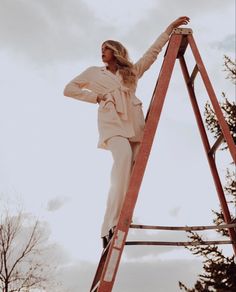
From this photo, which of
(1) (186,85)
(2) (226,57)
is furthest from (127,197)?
(2) (226,57)

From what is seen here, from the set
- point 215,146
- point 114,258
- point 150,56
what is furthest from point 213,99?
point 114,258

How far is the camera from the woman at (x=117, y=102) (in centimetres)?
310

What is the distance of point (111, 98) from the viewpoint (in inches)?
137

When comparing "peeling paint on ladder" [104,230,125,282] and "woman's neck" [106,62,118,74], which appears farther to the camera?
"woman's neck" [106,62,118,74]

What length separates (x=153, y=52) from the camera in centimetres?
380

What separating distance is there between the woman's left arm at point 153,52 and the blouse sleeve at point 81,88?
443 mm

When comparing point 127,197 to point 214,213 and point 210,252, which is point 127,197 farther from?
point 214,213

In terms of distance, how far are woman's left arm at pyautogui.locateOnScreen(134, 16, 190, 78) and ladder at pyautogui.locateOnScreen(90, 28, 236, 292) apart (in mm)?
218

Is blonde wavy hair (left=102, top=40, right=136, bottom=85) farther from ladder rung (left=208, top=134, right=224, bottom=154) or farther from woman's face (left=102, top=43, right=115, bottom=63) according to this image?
ladder rung (left=208, top=134, right=224, bottom=154)

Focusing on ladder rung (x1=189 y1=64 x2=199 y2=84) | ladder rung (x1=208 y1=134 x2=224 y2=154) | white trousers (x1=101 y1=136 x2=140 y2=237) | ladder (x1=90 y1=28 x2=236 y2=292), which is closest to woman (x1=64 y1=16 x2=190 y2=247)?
white trousers (x1=101 y1=136 x2=140 y2=237)

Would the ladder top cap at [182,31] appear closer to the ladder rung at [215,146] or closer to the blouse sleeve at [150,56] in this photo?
the blouse sleeve at [150,56]

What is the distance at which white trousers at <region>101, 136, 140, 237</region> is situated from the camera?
9.96 feet

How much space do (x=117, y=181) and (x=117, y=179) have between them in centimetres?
2

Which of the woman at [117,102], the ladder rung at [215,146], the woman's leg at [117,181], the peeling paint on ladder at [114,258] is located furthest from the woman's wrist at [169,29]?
the peeling paint on ladder at [114,258]
